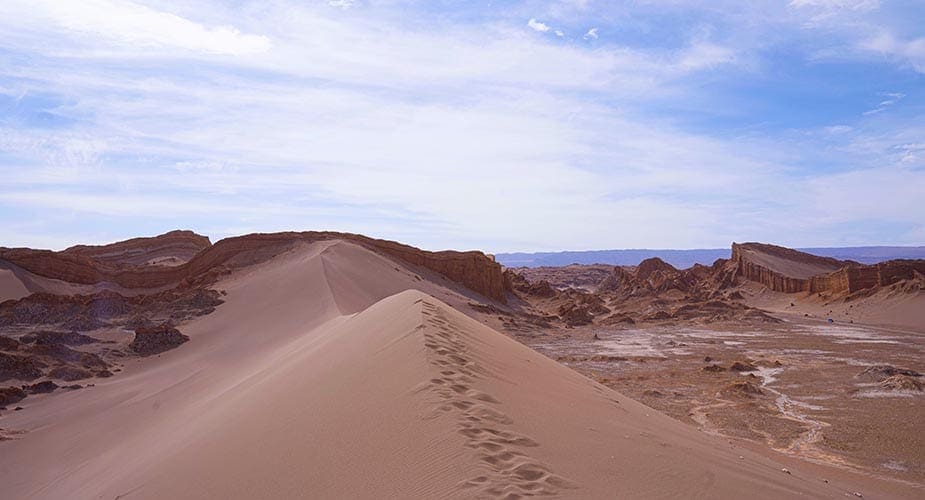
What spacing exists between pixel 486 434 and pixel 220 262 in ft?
86.0

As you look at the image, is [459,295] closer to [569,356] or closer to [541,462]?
[569,356]

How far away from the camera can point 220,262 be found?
28.2 m

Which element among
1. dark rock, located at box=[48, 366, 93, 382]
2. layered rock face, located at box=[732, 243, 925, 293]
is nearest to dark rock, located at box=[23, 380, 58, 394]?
dark rock, located at box=[48, 366, 93, 382]

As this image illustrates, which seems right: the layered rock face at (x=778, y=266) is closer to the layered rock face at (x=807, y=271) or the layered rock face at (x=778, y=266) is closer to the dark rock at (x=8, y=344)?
the layered rock face at (x=807, y=271)

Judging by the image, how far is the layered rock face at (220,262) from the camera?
2795 centimetres

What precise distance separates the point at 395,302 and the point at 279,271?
51.3 ft

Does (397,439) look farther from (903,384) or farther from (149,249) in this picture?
(149,249)

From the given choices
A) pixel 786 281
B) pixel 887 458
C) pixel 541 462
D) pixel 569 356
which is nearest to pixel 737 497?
pixel 541 462

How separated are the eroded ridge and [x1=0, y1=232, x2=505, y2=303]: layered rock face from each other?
23.1 metres

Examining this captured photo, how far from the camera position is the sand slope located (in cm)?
405

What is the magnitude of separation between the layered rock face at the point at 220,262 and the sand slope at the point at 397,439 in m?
17.3

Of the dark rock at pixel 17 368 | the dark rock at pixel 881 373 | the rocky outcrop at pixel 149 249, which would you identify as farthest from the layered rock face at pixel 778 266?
the dark rock at pixel 17 368

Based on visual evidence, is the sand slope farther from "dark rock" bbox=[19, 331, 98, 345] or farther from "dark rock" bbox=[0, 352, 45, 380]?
"dark rock" bbox=[19, 331, 98, 345]

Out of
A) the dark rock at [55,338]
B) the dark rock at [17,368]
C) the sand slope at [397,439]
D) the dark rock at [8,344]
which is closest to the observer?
the sand slope at [397,439]
